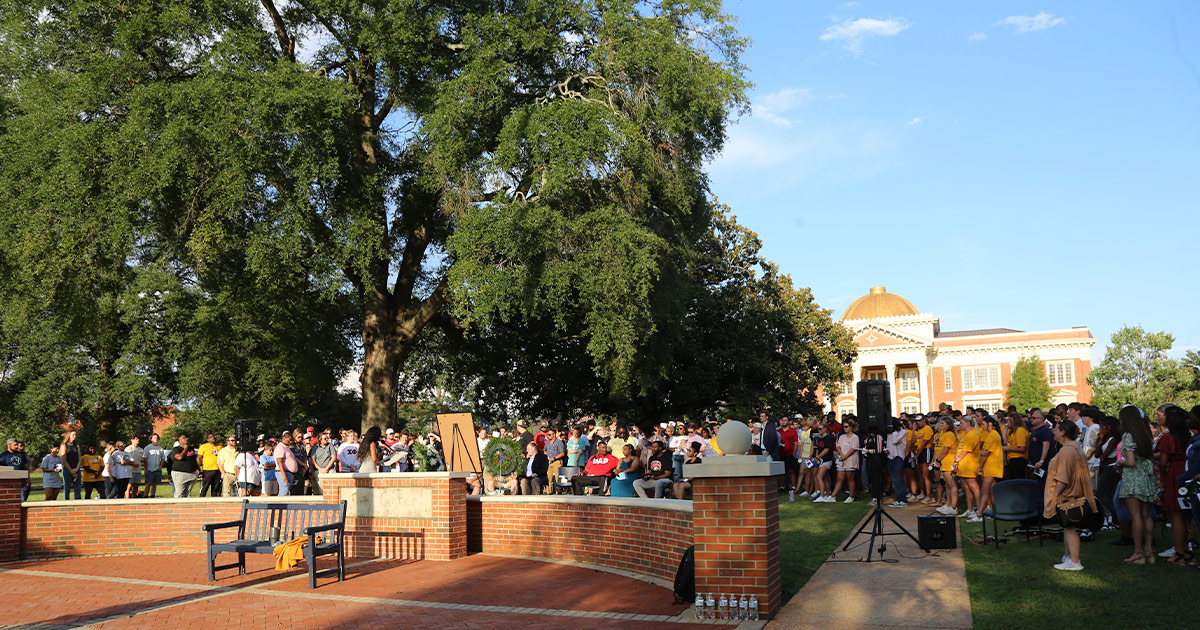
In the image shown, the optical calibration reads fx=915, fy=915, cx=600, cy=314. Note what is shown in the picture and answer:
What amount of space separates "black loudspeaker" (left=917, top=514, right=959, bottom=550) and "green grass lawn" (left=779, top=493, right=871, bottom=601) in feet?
3.62

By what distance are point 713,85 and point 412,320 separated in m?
9.95

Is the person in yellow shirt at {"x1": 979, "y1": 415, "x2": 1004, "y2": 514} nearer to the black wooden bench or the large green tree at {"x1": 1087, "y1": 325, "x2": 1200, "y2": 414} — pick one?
the black wooden bench

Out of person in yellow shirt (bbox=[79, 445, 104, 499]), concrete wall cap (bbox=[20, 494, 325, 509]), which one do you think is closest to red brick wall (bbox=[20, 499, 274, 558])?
concrete wall cap (bbox=[20, 494, 325, 509])

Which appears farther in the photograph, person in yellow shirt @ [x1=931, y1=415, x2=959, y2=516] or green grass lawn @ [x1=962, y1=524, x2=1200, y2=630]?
person in yellow shirt @ [x1=931, y1=415, x2=959, y2=516]

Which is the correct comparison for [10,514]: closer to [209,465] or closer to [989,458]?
[209,465]

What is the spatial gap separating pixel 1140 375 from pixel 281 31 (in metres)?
76.3

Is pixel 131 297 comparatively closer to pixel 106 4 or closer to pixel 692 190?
pixel 106 4

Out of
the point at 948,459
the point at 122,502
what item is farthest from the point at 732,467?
the point at 122,502

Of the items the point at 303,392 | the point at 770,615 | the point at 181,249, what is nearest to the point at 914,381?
the point at 303,392

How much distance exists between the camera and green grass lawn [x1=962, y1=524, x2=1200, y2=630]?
24.4 ft

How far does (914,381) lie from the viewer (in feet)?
302

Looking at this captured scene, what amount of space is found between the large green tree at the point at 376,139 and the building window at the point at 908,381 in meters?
74.5

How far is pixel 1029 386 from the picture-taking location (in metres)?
81.1

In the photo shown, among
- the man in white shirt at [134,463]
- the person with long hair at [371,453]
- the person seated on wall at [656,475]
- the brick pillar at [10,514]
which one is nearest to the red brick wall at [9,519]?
the brick pillar at [10,514]
